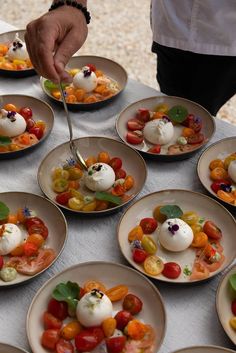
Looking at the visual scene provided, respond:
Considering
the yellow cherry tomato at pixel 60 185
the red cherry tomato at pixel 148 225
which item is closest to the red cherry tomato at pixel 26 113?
the yellow cherry tomato at pixel 60 185

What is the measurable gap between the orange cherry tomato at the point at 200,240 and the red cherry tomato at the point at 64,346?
1.05 ft

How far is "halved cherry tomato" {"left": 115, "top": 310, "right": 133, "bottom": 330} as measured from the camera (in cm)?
87

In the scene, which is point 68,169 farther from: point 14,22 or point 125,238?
point 14,22

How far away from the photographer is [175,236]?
3.25 ft

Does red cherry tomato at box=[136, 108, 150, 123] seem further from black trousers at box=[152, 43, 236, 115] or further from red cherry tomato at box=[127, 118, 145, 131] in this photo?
black trousers at box=[152, 43, 236, 115]

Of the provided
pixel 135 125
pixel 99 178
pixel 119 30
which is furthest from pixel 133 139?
pixel 119 30

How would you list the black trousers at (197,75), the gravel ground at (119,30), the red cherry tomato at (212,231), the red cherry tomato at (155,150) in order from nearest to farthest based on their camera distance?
the red cherry tomato at (212,231), the red cherry tomato at (155,150), the black trousers at (197,75), the gravel ground at (119,30)

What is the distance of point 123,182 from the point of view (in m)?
1.17

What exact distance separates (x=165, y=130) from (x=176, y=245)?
0.37 metres

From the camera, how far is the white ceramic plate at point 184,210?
99cm

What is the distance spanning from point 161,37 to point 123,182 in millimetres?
514

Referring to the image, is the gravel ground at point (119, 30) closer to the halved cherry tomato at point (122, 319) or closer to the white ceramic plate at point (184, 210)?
the white ceramic plate at point (184, 210)

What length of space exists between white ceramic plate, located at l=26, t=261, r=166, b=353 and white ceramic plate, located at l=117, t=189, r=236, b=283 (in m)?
0.04

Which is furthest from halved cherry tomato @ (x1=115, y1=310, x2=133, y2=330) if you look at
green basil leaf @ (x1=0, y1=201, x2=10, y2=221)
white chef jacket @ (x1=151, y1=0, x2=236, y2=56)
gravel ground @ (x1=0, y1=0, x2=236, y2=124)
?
gravel ground @ (x1=0, y1=0, x2=236, y2=124)
